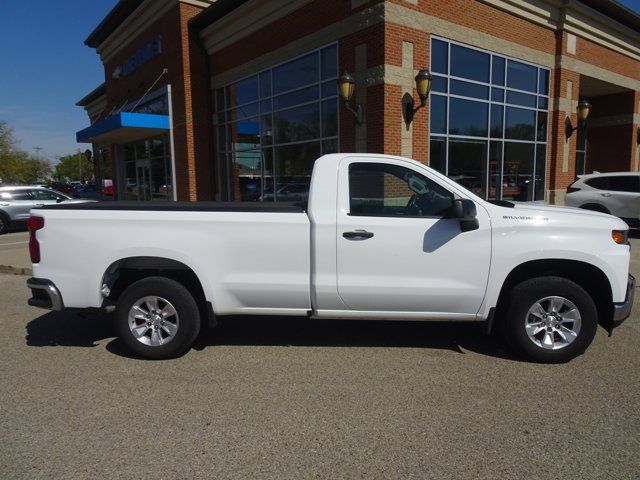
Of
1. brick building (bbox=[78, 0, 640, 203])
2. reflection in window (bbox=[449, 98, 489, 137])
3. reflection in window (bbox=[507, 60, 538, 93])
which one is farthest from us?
reflection in window (bbox=[507, 60, 538, 93])

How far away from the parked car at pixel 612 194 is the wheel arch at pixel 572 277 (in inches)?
345

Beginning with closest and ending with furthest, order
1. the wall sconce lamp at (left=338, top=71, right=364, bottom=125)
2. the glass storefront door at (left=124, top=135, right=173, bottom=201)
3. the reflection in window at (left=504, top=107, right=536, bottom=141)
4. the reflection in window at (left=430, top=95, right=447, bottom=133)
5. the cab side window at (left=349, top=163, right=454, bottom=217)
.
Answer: the cab side window at (left=349, top=163, right=454, bottom=217), the wall sconce lamp at (left=338, top=71, right=364, bottom=125), the reflection in window at (left=430, top=95, right=447, bottom=133), the reflection in window at (left=504, top=107, right=536, bottom=141), the glass storefront door at (left=124, top=135, right=173, bottom=201)

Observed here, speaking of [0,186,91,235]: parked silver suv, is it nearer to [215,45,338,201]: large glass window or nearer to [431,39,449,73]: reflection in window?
[215,45,338,201]: large glass window

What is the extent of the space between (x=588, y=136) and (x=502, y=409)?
816 inches

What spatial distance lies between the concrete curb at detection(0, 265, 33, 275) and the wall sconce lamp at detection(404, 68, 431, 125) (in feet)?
27.8

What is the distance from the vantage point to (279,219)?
412 centimetres

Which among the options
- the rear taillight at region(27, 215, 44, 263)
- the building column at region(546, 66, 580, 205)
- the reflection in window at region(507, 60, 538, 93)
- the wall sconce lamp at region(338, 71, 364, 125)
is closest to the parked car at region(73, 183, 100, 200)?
the wall sconce lamp at region(338, 71, 364, 125)

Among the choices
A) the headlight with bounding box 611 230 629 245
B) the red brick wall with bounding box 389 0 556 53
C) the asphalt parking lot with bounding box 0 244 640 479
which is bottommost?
the asphalt parking lot with bounding box 0 244 640 479

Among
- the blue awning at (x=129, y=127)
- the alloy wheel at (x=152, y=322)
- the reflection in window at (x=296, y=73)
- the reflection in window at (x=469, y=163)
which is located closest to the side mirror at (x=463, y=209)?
the alloy wheel at (x=152, y=322)

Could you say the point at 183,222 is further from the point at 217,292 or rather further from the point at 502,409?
the point at 502,409

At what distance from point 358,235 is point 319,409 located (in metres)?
1.50

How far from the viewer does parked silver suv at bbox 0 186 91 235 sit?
50.2ft

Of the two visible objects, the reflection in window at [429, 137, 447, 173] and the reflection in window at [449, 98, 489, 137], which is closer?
the reflection in window at [429, 137, 447, 173]

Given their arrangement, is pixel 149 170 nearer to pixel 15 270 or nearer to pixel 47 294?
pixel 15 270
